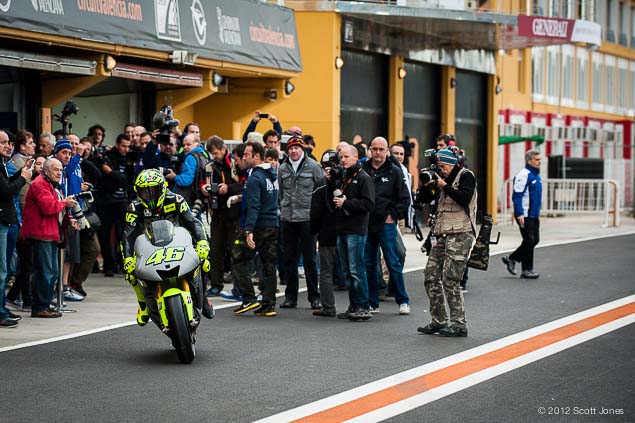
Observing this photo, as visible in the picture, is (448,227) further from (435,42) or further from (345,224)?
(435,42)

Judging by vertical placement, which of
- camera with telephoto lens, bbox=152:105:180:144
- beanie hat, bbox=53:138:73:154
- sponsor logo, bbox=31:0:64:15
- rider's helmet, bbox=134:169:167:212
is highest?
sponsor logo, bbox=31:0:64:15

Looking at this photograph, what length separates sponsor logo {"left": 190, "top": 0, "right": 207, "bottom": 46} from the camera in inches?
768

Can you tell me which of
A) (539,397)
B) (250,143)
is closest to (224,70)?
(250,143)

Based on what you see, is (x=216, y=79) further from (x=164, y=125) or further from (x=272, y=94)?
(x=164, y=125)

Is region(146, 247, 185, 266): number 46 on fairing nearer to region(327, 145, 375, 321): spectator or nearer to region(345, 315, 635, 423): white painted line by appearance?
region(345, 315, 635, 423): white painted line

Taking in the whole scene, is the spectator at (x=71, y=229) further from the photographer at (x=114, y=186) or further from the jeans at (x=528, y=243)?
the jeans at (x=528, y=243)

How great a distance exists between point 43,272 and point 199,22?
7.48 m

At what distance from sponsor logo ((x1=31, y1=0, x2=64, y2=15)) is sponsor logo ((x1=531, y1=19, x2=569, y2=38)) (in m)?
13.8

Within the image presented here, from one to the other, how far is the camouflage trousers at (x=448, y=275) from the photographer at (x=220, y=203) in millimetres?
3746

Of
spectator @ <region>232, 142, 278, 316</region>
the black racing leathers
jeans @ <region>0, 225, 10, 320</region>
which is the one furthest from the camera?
spectator @ <region>232, 142, 278, 316</region>

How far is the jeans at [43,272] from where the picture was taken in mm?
13125

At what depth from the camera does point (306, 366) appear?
10.2 meters

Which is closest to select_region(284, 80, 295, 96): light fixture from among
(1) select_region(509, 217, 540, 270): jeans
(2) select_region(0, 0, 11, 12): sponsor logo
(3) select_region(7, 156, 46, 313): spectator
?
(1) select_region(509, 217, 540, 270): jeans

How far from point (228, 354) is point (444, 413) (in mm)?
2980
